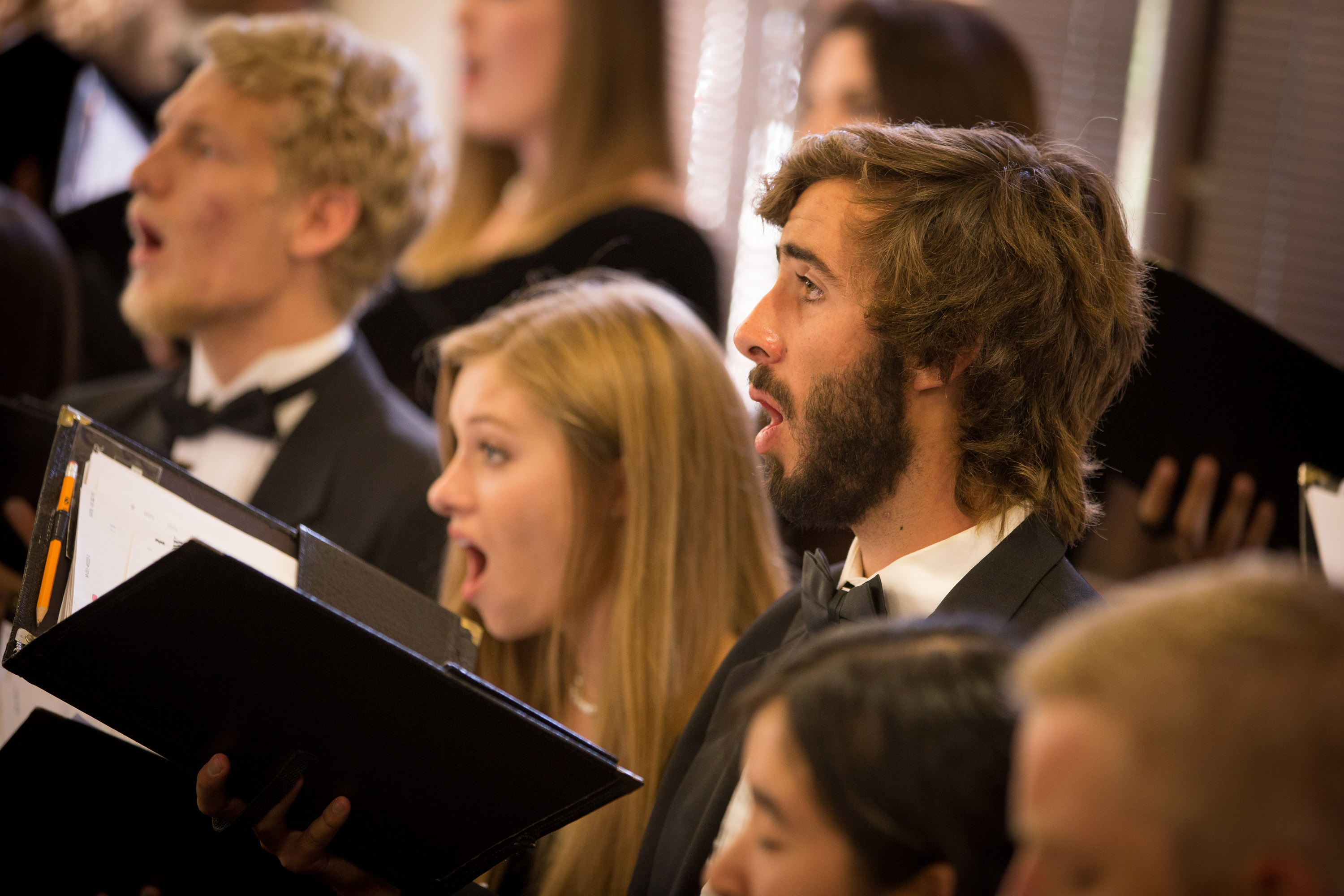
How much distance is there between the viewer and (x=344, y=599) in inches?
64.6

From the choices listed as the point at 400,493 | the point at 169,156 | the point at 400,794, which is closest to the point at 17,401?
the point at 400,493

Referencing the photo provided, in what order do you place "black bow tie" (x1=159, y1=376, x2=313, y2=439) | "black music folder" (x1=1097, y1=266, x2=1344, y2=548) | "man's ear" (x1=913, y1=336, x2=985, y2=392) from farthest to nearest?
"black bow tie" (x1=159, y1=376, x2=313, y2=439) → "black music folder" (x1=1097, y1=266, x2=1344, y2=548) → "man's ear" (x1=913, y1=336, x2=985, y2=392)

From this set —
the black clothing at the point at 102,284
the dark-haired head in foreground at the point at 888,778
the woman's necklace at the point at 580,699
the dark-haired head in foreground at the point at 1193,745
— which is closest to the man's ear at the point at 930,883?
the dark-haired head in foreground at the point at 888,778

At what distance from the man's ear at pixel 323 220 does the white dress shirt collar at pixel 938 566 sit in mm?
1662

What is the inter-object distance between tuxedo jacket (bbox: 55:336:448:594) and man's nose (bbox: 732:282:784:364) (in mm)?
1009

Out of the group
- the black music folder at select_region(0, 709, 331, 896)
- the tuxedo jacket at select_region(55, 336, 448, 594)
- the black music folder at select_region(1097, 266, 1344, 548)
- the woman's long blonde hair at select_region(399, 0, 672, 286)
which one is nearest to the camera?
the black music folder at select_region(0, 709, 331, 896)

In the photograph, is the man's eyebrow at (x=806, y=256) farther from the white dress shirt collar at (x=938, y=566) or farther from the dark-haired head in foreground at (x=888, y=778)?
the dark-haired head in foreground at (x=888, y=778)

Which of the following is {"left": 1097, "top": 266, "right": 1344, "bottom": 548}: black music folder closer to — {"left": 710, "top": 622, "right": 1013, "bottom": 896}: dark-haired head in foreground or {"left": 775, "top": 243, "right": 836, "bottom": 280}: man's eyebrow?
{"left": 775, "top": 243, "right": 836, "bottom": 280}: man's eyebrow

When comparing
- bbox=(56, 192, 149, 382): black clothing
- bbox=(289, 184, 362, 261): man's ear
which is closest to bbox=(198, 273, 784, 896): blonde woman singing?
bbox=(289, 184, 362, 261): man's ear

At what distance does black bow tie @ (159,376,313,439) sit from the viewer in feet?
8.01

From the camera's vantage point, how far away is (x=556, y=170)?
306 centimetres

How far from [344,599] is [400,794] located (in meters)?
0.36

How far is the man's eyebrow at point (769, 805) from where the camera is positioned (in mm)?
939

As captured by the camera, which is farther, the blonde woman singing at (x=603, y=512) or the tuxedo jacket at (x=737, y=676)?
the blonde woman singing at (x=603, y=512)
